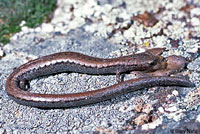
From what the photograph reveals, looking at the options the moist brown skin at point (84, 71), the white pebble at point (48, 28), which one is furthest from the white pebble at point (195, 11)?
the white pebble at point (48, 28)

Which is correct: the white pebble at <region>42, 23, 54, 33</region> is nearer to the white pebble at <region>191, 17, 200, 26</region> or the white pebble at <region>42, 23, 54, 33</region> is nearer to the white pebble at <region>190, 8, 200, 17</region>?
the white pebble at <region>191, 17, 200, 26</region>

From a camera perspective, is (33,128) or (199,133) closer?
(199,133)

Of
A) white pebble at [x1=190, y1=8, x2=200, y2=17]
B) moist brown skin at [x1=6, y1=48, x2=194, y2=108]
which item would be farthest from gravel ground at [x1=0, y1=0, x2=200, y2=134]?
moist brown skin at [x1=6, y1=48, x2=194, y2=108]

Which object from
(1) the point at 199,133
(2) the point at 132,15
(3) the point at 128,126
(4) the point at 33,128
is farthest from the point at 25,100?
(2) the point at 132,15

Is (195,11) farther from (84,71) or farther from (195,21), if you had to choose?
(84,71)

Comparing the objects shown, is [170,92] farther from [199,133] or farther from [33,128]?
[33,128]

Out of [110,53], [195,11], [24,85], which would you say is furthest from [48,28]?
[195,11]
